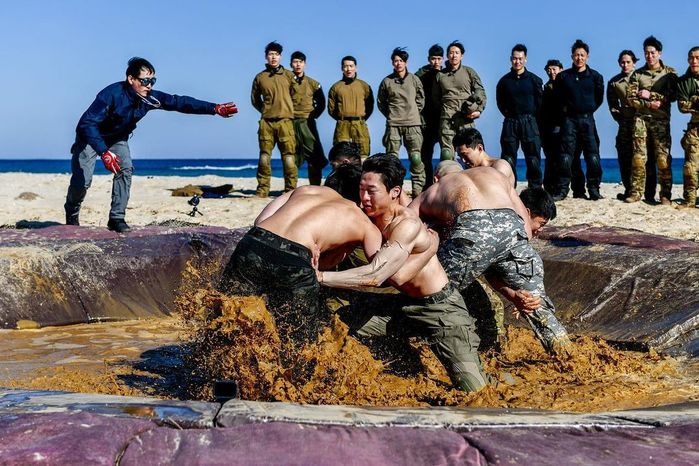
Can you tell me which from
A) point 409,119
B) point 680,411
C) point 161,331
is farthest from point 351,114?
point 680,411

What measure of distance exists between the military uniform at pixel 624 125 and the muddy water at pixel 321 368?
5.43m

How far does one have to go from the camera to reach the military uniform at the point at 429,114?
11.6 metres

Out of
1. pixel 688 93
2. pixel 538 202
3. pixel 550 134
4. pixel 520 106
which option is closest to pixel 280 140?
pixel 520 106

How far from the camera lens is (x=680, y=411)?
3.71 m

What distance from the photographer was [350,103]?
11.8m

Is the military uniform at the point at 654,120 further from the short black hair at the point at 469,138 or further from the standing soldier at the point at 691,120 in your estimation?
the short black hair at the point at 469,138

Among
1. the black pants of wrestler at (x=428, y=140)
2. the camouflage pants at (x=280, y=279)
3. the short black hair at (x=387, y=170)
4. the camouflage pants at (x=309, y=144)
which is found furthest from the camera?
the camouflage pants at (x=309, y=144)

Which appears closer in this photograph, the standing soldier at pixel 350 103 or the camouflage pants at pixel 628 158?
the camouflage pants at pixel 628 158

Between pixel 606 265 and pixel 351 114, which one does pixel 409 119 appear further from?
pixel 606 265

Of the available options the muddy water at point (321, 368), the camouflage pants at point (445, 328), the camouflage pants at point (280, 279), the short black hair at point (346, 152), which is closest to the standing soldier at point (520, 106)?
the muddy water at point (321, 368)

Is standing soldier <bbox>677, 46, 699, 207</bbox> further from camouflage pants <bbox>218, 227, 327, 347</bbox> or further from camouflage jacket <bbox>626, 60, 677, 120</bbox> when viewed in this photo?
camouflage pants <bbox>218, 227, 327, 347</bbox>

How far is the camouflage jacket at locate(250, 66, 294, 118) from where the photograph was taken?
39.3ft

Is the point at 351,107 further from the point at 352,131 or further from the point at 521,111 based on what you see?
the point at 521,111

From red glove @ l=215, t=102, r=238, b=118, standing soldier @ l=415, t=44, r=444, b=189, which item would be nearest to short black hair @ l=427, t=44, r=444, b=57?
standing soldier @ l=415, t=44, r=444, b=189
